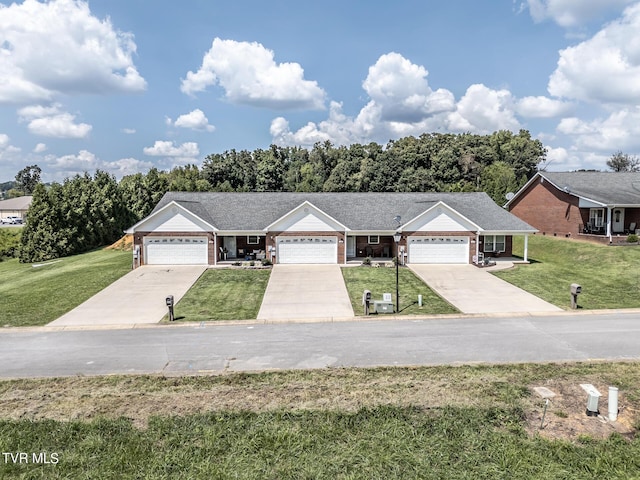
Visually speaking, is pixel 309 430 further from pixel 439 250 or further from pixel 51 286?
pixel 439 250

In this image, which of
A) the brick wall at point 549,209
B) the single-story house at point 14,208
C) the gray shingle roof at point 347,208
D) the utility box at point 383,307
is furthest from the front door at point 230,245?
the single-story house at point 14,208

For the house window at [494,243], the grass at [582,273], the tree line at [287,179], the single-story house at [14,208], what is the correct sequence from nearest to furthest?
the grass at [582,273]
the house window at [494,243]
the tree line at [287,179]
the single-story house at [14,208]

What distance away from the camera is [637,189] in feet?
122

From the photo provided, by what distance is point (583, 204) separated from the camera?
33.4 m

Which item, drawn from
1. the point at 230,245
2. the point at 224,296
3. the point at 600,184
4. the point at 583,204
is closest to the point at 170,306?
the point at 224,296

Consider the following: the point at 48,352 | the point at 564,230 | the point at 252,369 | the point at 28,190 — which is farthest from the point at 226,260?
the point at 28,190

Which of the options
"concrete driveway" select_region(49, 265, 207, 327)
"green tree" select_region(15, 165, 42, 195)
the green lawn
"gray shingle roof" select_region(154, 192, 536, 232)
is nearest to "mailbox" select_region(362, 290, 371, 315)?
"concrete driveway" select_region(49, 265, 207, 327)

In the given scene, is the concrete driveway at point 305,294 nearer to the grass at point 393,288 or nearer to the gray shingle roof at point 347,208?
the grass at point 393,288

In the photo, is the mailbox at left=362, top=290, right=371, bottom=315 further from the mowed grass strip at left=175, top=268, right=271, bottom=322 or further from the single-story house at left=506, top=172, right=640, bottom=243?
the single-story house at left=506, top=172, right=640, bottom=243

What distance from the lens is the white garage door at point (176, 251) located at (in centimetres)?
2920

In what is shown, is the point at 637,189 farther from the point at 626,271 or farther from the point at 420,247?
the point at 420,247

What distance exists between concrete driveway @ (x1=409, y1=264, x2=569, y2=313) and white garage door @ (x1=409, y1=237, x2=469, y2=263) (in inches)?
35.3

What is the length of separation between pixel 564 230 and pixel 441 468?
34100mm

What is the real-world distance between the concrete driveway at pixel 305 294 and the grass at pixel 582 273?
9934 millimetres
